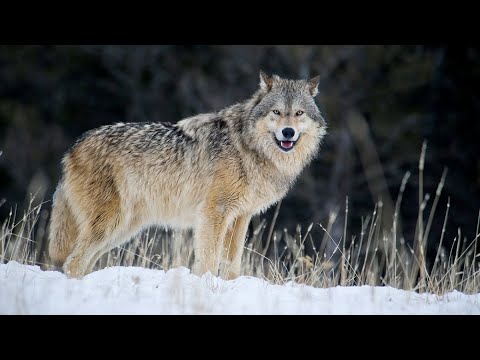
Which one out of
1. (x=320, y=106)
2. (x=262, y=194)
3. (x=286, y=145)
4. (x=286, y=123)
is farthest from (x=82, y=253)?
(x=320, y=106)

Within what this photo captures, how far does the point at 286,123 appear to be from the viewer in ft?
18.4

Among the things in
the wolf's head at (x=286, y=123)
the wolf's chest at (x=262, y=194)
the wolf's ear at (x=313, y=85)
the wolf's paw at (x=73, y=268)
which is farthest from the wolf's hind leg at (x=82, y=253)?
the wolf's ear at (x=313, y=85)

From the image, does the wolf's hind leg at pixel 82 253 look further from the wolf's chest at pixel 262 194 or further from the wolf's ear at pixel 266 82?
the wolf's ear at pixel 266 82

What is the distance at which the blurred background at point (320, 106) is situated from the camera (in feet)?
46.4

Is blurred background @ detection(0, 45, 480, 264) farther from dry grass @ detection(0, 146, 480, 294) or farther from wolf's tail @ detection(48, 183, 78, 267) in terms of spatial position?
wolf's tail @ detection(48, 183, 78, 267)

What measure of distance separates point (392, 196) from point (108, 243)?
9866 mm

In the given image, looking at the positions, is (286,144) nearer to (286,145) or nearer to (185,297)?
(286,145)

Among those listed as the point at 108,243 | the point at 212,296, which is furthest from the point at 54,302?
the point at 108,243

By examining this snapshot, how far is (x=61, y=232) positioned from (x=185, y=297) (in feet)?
7.01

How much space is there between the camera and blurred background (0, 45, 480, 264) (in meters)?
14.1

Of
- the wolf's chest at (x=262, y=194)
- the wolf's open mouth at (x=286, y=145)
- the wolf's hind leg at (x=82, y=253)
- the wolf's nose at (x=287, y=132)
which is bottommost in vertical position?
the wolf's hind leg at (x=82, y=253)

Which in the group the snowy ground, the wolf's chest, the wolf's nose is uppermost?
the wolf's nose

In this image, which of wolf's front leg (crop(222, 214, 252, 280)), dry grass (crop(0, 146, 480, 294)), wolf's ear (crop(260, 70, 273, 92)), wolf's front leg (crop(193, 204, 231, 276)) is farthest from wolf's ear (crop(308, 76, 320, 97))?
wolf's front leg (crop(193, 204, 231, 276))

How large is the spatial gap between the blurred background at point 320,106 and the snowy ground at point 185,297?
28.3ft
